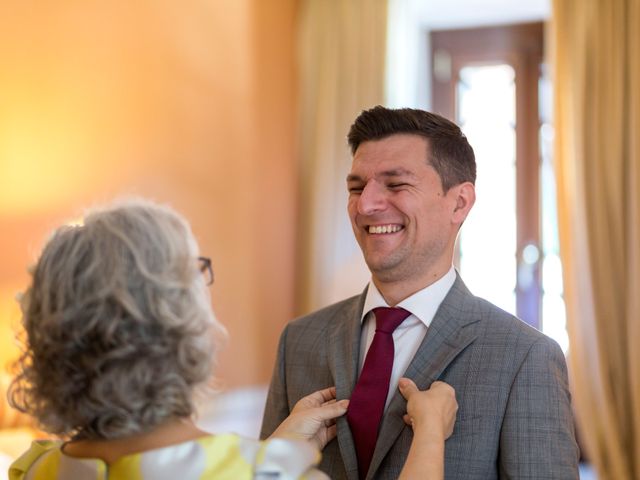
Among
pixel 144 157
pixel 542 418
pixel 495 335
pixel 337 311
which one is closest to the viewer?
pixel 542 418

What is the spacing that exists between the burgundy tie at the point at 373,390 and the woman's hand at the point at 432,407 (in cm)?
9

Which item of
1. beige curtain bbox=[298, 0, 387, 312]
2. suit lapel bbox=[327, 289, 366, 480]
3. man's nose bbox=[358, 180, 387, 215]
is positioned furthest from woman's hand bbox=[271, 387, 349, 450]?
beige curtain bbox=[298, 0, 387, 312]

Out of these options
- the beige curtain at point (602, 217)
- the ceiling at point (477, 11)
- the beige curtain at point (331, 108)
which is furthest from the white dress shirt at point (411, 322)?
the ceiling at point (477, 11)

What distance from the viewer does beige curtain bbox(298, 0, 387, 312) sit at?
549cm

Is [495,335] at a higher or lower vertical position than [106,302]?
lower

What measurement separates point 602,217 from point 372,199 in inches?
125

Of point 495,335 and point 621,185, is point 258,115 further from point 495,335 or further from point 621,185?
point 495,335

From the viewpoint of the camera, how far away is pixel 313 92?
5656 millimetres

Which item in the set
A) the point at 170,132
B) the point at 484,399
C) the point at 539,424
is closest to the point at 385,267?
the point at 484,399

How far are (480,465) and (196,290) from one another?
0.74 meters

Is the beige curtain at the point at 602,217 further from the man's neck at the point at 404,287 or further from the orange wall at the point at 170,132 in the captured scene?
the man's neck at the point at 404,287

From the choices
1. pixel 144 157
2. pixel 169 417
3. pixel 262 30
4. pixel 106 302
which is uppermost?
pixel 262 30

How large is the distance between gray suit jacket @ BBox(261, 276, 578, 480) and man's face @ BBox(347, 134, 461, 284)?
115mm

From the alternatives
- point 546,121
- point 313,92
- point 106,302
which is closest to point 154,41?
point 313,92
